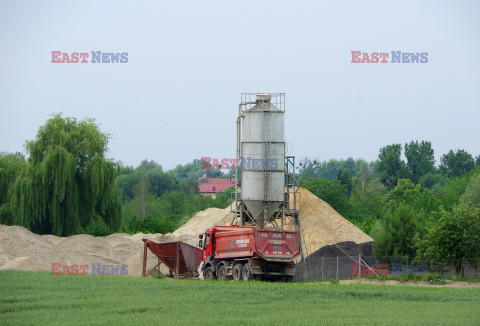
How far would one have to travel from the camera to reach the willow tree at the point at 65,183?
55969mm

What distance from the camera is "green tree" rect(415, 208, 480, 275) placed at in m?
37.1

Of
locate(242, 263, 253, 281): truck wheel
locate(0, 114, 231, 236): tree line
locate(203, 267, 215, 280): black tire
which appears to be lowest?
locate(203, 267, 215, 280): black tire

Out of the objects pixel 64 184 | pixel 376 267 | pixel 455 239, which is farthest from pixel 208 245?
pixel 64 184

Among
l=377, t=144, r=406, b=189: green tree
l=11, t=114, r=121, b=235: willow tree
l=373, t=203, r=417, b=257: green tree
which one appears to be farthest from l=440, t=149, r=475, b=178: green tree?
l=373, t=203, r=417, b=257: green tree

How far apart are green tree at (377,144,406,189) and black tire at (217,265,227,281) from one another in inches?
4023

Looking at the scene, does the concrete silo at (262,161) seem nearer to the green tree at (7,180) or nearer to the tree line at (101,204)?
the tree line at (101,204)

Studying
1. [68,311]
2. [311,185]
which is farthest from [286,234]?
[311,185]

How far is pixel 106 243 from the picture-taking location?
176ft

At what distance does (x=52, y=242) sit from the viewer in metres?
50.7

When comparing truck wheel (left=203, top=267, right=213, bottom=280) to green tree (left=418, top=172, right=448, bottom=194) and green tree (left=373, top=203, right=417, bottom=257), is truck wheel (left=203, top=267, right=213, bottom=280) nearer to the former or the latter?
green tree (left=373, top=203, right=417, bottom=257)

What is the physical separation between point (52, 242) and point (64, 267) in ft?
19.7

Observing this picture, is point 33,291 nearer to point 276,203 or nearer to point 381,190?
point 276,203

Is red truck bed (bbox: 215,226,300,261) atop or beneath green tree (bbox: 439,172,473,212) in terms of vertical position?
beneath

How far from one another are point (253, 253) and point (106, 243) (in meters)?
22.6
